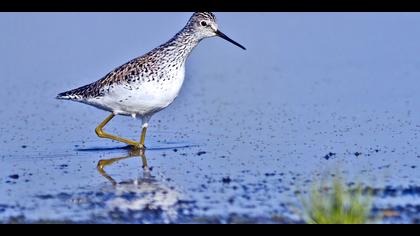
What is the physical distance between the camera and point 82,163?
11.3m

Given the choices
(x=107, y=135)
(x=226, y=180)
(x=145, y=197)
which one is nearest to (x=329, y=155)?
(x=226, y=180)

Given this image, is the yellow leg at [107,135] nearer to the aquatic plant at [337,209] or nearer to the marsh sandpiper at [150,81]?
the marsh sandpiper at [150,81]

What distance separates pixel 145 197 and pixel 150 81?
272cm

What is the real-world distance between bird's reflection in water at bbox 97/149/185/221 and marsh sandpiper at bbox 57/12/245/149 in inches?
56.6

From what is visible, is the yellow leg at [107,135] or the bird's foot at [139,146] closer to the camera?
the bird's foot at [139,146]

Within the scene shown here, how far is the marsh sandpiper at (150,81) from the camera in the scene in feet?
39.0

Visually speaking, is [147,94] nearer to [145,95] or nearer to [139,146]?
[145,95]

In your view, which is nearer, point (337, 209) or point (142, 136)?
point (337, 209)

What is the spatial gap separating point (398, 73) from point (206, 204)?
8489 mm

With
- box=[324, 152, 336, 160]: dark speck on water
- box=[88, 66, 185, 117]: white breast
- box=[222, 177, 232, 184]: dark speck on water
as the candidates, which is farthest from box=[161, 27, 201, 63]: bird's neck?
box=[222, 177, 232, 184]: dark speck on water

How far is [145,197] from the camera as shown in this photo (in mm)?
9391

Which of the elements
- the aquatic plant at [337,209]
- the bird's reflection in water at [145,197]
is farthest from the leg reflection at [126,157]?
the aquatic plant at [337,209]

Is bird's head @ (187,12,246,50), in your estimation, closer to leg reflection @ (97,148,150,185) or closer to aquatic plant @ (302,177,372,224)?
leg reflection @ (97,148,150,185)

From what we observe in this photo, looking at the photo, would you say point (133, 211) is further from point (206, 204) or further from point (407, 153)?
point (407, 153)
